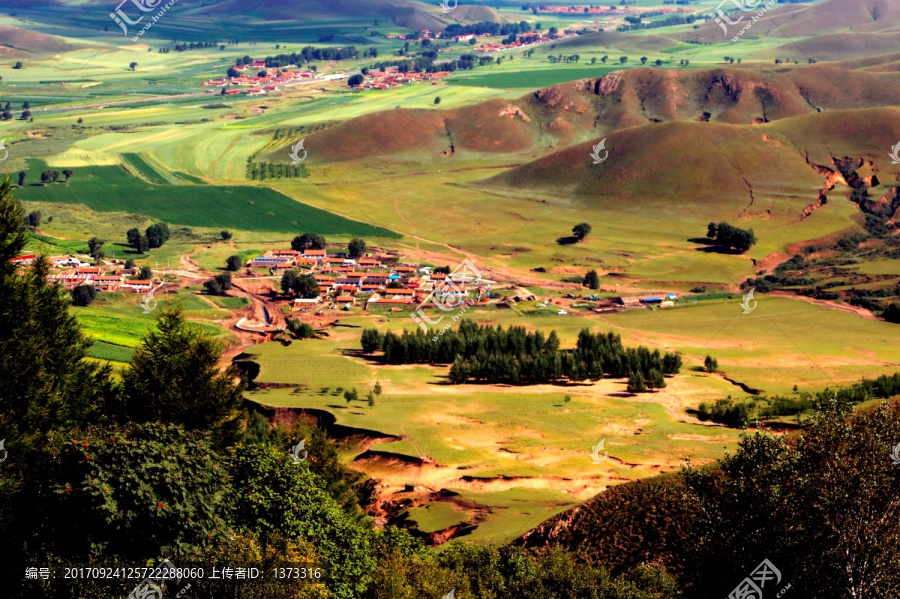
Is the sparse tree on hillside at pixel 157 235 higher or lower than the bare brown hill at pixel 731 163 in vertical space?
lower

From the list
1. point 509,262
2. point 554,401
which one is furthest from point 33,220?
point 554,401

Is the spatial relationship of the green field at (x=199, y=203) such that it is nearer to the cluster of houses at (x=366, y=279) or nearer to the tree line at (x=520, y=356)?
the cluster of houses at (x=366, y=279)

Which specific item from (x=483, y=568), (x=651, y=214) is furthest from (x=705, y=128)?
(x=483, y=568)

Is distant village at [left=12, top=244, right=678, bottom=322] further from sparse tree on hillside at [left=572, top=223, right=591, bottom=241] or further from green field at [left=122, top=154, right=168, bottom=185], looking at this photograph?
green field at [left=122, top=154, right=168, bottom=185]

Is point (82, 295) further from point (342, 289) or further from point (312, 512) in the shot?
point (312, 512)

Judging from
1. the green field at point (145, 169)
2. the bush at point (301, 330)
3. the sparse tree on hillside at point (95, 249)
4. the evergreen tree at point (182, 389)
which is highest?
the green field at point (145, 169)

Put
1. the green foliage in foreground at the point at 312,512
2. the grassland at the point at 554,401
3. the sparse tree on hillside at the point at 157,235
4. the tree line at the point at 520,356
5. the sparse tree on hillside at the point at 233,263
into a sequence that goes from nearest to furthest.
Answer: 1. the green foliage in foreground at the point at 312,512
2. the grassland at the point at 554,401
3. the tree line at the point at 520,356
4. the sparse tree on hillside at the point at 233,263
5. the sparse tree on hillside at the point at 157,235

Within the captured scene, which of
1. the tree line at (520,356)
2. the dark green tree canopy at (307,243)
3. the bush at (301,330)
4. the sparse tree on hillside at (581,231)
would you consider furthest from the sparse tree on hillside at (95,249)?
the sparse tree on hillside at (581,231)
